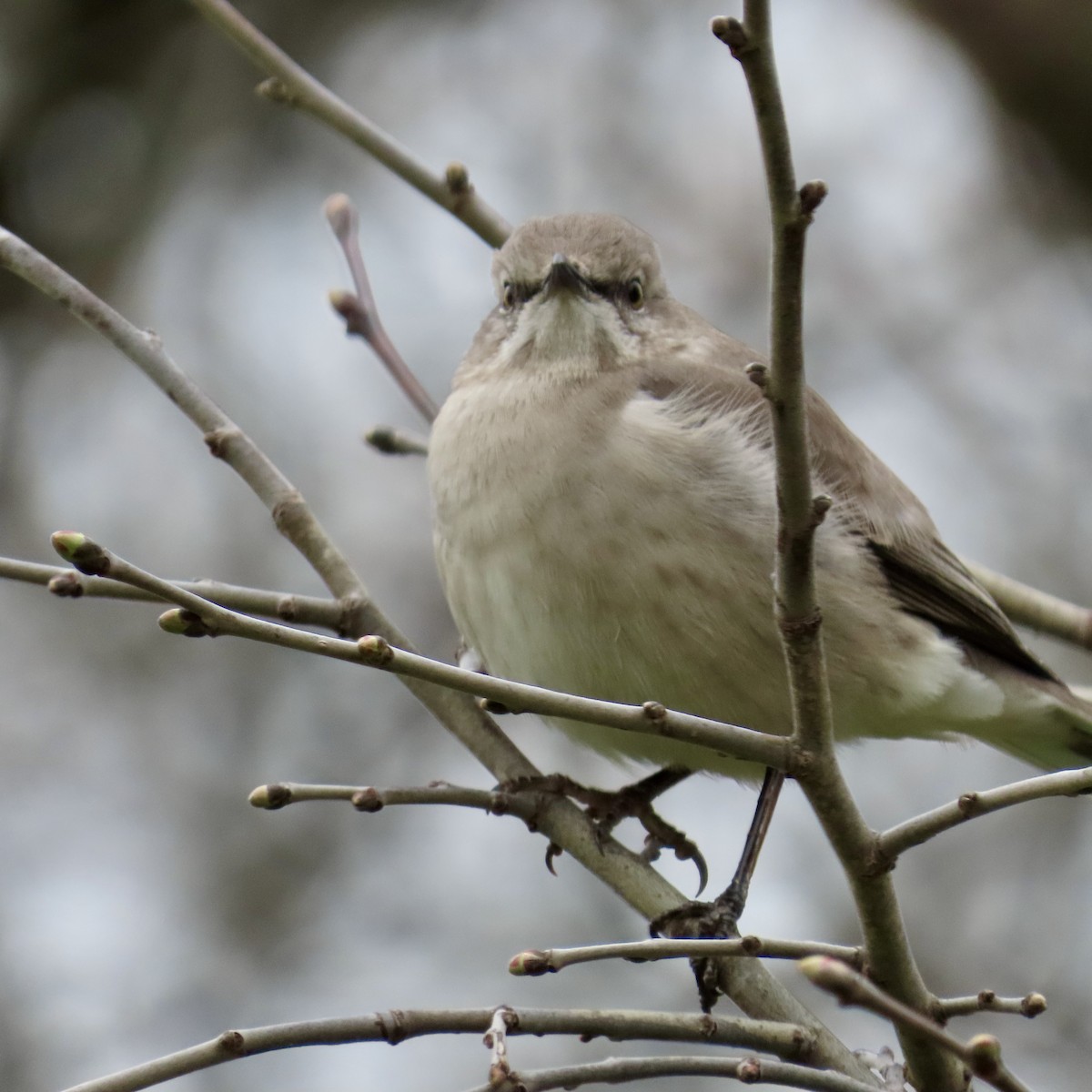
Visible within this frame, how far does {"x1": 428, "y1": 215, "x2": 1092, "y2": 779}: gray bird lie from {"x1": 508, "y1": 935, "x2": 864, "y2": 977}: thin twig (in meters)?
1.38

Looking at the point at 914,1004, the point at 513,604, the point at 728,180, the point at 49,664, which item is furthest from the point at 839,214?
the point at 914,1004

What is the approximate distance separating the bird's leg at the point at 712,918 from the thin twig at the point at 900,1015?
1.48 meters

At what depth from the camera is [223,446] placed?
3285 millimetres

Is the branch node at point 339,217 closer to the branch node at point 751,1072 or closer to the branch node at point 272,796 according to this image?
the branch node at point 272,796

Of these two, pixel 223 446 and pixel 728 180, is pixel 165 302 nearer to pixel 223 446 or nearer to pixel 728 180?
pixel 728 180

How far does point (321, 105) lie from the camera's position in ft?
12.0

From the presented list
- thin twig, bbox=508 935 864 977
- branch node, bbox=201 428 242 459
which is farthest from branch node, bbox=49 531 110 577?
branch node, bbox=201 428 242 459

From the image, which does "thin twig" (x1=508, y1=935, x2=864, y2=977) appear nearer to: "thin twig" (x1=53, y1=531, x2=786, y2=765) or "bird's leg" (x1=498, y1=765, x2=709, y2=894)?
"thin twig" (x1=53, y1=531, x2=786, y2=765)

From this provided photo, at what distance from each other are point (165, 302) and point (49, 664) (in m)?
2.18

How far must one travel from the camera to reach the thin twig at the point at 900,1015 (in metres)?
1.52

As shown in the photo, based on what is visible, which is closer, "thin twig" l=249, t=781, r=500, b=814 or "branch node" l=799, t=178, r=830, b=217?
"branch node" l=799, t=178, r=830, b=217

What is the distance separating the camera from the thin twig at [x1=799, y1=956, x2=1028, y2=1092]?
4.98 ft

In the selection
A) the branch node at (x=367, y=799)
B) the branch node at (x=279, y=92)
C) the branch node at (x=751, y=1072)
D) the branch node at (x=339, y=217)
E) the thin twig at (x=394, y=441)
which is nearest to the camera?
the branch node at (x=751, y=1072)

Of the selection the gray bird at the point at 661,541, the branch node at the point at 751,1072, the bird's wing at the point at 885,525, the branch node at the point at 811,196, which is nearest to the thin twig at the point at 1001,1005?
the branch node at the point at 751,1072
